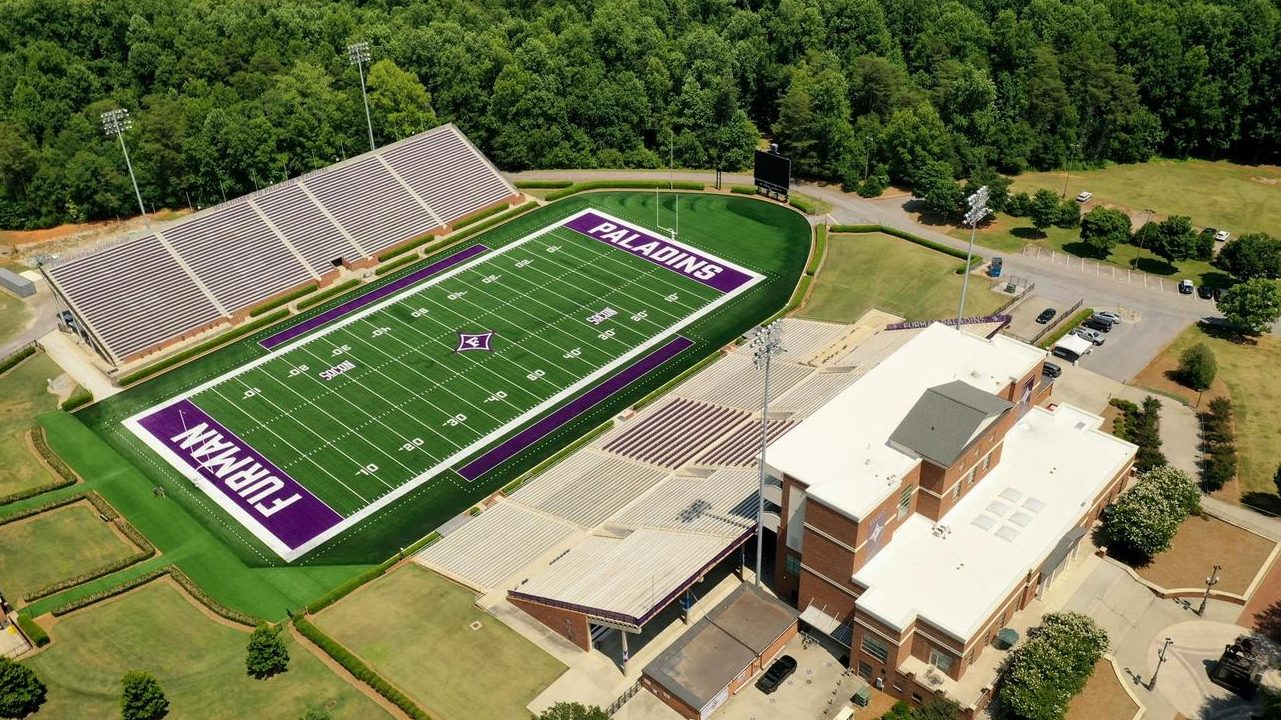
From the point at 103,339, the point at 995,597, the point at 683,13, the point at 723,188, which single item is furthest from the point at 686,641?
the point at 683,13

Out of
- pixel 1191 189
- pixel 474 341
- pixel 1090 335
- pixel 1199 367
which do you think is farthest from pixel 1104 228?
pixel 474 341

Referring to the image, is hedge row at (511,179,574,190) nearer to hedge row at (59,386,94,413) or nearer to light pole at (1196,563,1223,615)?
hedge row at (59,386,94,413)

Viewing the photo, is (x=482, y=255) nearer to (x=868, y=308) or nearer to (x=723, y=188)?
(x=723, y=188)

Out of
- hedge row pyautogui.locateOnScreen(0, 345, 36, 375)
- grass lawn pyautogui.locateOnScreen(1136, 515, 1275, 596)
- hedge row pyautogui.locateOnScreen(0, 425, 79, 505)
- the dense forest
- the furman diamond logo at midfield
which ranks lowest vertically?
grass lawn pyautogui.locateOnScreen(1136, 515, 1275, 596)

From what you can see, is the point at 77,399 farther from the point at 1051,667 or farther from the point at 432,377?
the point at 1051,667

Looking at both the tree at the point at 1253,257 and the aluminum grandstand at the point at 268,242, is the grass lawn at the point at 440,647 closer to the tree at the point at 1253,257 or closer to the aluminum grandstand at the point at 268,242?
the aluminum grandstand at the point at 268,242

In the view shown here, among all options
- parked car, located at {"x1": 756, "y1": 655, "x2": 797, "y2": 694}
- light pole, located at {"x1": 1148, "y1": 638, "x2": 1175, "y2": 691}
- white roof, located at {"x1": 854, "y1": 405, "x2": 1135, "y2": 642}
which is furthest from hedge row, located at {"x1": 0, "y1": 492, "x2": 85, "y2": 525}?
light pole, located at {"x1": 1148, "y1": 638, "x2": 1175, "y2": 691}

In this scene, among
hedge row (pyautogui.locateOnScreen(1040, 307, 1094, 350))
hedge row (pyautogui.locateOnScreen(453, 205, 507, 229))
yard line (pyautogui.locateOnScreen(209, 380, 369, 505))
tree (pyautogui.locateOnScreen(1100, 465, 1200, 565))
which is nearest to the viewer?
tree (pyautogui.locateOnScreen(1100, 465, 1200, 565))
